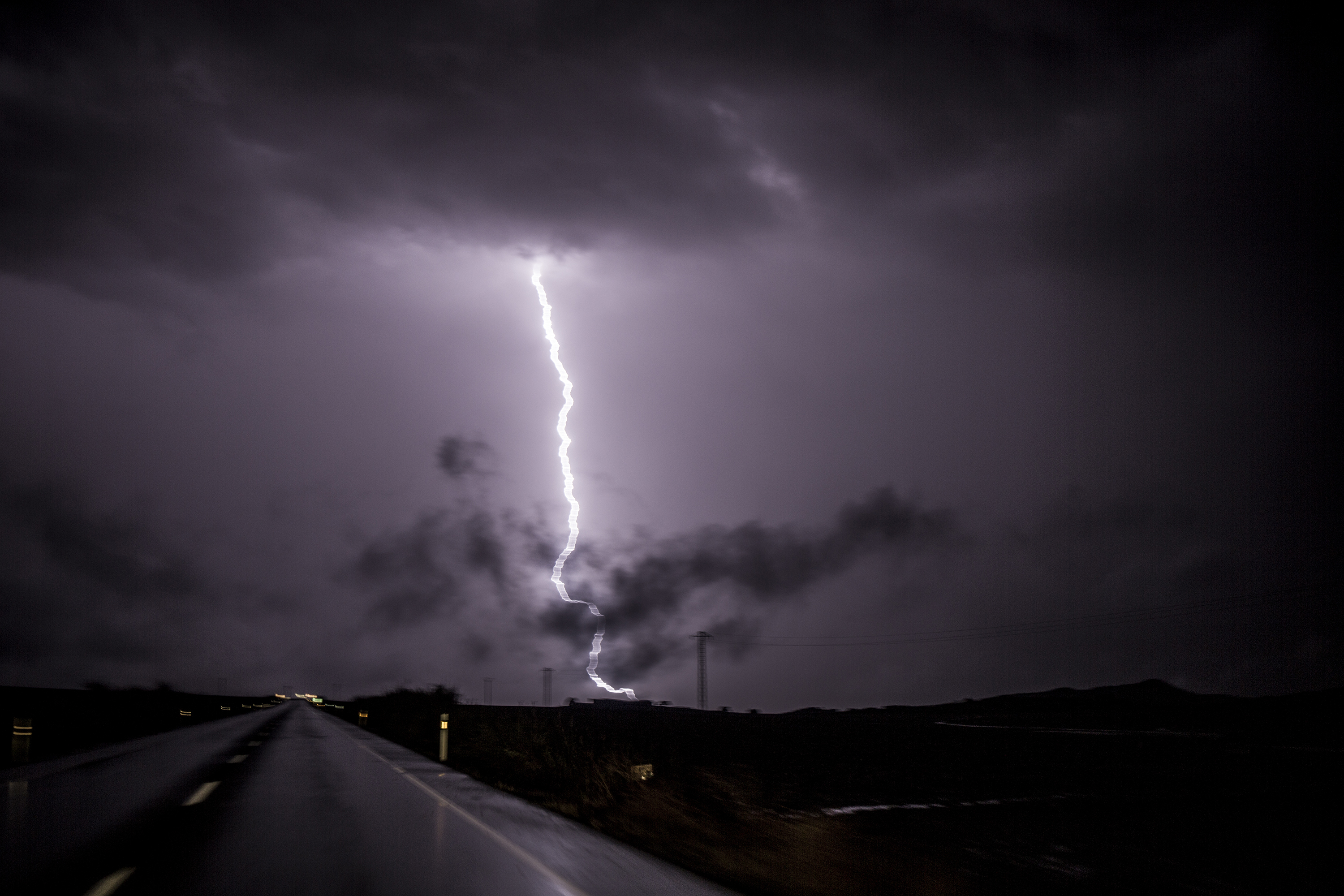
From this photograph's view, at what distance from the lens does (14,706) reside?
4338cm

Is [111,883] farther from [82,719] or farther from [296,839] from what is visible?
[82,719]

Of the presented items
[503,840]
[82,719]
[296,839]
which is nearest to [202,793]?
[296,839]

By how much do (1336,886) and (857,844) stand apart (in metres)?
7.55

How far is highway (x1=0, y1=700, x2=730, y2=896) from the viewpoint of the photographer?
6.07m

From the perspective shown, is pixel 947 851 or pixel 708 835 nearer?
pixel 708 835

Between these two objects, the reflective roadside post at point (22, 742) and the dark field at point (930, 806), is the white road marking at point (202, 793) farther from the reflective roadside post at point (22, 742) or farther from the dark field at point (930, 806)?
the reflective roadside post at point (22, 742)

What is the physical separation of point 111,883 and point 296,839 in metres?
2.12

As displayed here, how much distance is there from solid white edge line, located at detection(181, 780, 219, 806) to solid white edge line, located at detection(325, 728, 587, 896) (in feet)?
9.24

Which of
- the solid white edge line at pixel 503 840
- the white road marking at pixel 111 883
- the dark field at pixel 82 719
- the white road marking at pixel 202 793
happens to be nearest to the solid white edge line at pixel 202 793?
the white road marking at pixel 202 793

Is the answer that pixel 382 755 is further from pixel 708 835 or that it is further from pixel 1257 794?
pixel 1257 794

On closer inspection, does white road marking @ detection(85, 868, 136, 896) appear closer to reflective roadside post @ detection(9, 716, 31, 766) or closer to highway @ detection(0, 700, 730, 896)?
highway @ detection(0, 700, 730, 896)

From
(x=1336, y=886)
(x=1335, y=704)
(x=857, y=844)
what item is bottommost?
(x=1335, y=704)

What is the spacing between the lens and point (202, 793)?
11.1 m

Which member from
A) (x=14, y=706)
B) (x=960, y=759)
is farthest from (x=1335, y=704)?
(x=14, y=706)
